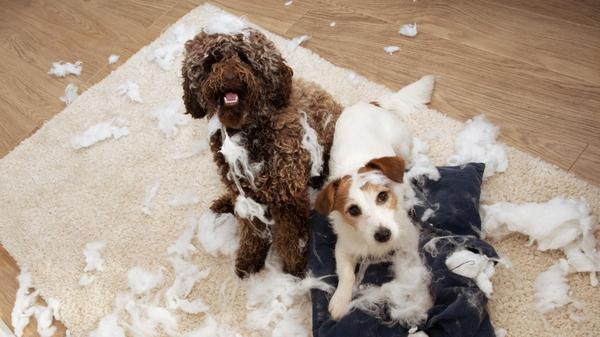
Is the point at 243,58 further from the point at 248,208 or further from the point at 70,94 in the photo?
the point at 70,94

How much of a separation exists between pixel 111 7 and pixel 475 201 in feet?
6.16

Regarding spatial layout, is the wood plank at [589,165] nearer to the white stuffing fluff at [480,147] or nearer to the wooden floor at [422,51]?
the wooden floor at [422,51]

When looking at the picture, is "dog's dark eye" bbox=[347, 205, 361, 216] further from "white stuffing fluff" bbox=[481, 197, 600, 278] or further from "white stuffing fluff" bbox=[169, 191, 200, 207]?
"white stuffing fluff" bbox=[169, 191, 200, 207]

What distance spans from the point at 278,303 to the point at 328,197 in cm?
37

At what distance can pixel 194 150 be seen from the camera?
1.79 m

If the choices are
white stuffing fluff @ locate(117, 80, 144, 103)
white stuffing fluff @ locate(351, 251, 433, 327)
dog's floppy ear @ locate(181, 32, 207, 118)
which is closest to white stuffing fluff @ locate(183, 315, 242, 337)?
white stuffing fluff @ locate(351, 251, 433, 327)

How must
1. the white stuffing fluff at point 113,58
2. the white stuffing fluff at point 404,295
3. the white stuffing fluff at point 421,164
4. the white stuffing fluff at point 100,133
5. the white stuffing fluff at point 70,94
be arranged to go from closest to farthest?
1. the white stuffing fluff at point 404,295
2. the white stuffing fluff at point 421,164
3. the white stuffing fluff at point 100,133
4. the white stuffing fluff at point 70,94
5. the white stuffing fluff at point 113,58

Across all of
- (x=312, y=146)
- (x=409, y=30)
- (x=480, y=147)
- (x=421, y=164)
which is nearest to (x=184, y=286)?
(x=312, y=146)

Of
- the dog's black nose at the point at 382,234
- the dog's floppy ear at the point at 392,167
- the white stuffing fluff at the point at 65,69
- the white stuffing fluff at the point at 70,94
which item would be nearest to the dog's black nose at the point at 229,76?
the dog's floppy ear at the point at 392,167

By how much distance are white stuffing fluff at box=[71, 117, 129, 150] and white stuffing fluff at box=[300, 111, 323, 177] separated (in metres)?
0.87

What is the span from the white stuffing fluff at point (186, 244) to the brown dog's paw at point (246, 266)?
6.9 inches

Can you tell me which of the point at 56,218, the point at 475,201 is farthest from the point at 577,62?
the point at 56,218

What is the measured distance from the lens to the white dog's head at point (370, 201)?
1181mm

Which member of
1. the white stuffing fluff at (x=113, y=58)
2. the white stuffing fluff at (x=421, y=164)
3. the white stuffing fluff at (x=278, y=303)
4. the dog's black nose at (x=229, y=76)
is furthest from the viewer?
the white stuffing fluff at (x=113, y=58)
